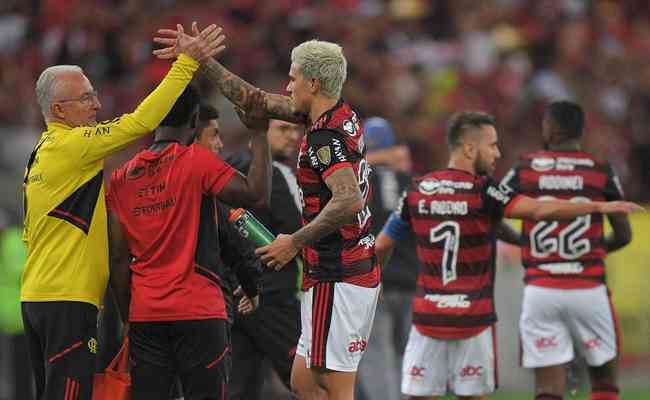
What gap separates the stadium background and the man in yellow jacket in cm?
661

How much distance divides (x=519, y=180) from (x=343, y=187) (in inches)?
120

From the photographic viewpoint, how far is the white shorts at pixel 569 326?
948 cm

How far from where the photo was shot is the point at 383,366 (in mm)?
10539

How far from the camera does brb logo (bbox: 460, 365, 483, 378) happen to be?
28.7 ft

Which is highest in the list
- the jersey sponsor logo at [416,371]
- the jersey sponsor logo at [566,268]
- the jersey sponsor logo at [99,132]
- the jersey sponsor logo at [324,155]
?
the jersey sponsor logo at [99,132]

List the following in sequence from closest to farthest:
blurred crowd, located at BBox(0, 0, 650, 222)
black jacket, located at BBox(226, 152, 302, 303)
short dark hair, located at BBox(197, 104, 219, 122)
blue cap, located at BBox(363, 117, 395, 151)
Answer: short dark hair, located at BBox(197, 104, 219, 122) < black jacket, located at BBox(226, 152, 302, 303) < blue cap, located at BBox(363, 117, 395, 151) < blurred crowd, located at BBox(0, 0, 650, 222)

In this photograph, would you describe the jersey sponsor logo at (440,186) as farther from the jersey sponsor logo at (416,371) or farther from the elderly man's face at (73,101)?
the elderly man's face at (73,101)

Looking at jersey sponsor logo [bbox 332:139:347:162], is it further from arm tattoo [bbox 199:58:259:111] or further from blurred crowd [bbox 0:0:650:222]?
blurred crowd [bbox 0:0:650:222]

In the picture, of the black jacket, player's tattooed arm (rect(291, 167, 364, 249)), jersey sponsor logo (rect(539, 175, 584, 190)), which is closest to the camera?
player's tattooed arm (rect(291, 167, 364, 249))

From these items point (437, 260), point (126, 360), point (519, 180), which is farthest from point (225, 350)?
point (519, 180)

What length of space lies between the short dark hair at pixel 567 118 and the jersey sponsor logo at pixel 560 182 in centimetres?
34

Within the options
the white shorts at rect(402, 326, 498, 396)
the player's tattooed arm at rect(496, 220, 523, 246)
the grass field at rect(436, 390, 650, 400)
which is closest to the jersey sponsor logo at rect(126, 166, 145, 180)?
the white shorts at rect(402, 326, 498, 396)

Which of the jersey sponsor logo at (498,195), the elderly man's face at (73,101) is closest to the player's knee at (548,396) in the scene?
the jersey sponsor logo at (498,195)

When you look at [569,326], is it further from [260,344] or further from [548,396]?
[260,344]
